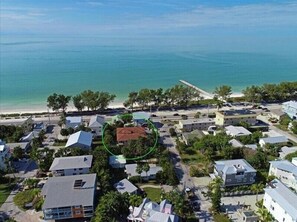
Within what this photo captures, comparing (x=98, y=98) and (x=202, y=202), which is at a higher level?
(x=98, y=98)

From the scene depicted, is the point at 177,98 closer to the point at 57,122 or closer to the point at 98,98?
the point at 98,98

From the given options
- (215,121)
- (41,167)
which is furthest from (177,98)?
(41,167)

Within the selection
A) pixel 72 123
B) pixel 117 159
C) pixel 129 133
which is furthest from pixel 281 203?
pixel 72 123

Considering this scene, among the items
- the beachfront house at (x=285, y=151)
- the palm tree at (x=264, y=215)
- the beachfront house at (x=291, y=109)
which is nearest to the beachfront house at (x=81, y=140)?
the palm tree at (x=264, y=215)

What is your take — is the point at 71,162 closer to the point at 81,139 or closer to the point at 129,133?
the point at 81,139

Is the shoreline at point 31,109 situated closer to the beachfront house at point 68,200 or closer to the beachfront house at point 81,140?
the beachfront house at point 81,140

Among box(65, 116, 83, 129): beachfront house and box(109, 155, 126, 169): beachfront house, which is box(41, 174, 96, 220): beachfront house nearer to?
box(109, 155, 126, 169): beachfront house
